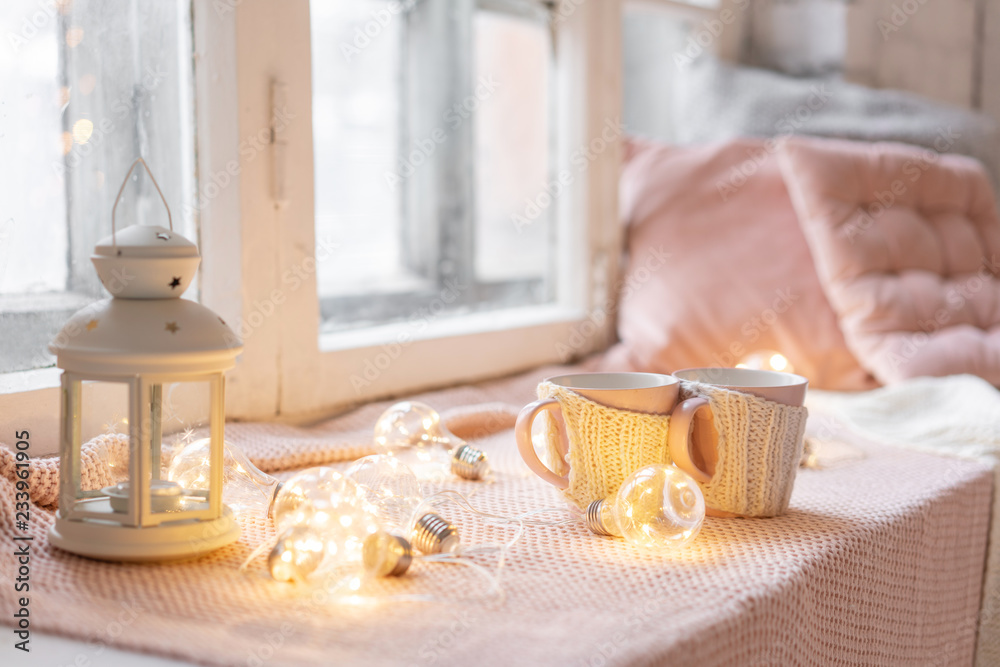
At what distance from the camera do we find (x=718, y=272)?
1.39 meters

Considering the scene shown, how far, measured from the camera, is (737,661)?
56 centimetres

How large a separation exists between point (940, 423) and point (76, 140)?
1008mm

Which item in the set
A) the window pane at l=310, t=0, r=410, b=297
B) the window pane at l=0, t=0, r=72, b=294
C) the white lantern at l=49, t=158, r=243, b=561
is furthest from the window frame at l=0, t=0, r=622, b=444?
the window pane at l=310, t=0, r=410, b=297

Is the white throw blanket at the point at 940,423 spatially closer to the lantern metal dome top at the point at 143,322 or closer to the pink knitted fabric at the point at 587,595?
the pink knitted fabric at the point at 587,595

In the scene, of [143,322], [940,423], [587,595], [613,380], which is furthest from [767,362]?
[143,322]

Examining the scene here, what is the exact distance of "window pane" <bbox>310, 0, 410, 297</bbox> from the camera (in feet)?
4.62

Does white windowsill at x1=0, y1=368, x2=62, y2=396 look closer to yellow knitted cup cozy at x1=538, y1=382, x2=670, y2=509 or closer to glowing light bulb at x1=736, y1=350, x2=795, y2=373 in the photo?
yellow knitted cup cozy at x1=538, y1=382, x2=670, y2=509

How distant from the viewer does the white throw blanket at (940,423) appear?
98 cm

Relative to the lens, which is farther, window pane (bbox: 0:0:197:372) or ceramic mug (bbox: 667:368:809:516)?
window pane (bbox: 0:0:197:372)

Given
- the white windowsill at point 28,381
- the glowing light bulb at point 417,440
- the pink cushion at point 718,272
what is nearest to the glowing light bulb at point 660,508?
the glowing light bulb at point 417,440

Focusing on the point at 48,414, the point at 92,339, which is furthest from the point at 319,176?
the point at 92,339

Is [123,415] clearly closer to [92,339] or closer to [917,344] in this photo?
[92,339]

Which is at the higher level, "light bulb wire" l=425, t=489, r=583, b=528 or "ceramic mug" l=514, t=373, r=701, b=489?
"ceramic mug" l=514, t=373, r=701, b=489

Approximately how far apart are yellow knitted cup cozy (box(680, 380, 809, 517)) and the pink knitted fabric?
2 cm
